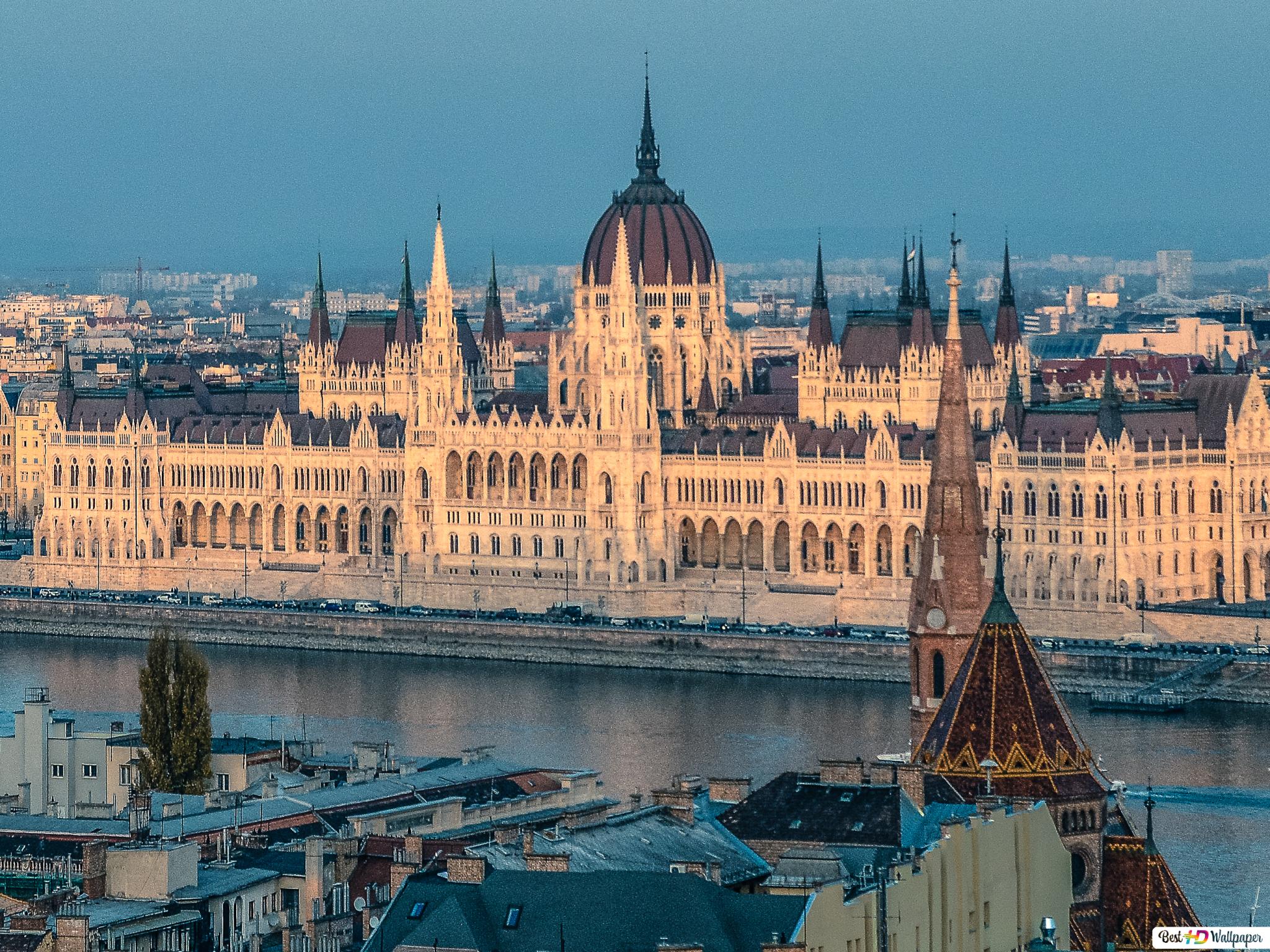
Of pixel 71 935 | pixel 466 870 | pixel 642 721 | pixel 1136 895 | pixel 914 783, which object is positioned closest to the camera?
pixel 71 935

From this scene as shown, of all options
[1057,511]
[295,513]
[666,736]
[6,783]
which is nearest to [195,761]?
[6,783]

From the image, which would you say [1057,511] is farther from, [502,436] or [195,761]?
[195,761]

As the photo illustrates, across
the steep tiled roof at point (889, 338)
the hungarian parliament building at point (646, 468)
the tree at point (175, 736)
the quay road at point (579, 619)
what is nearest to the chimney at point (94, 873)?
the tree at point (175, 736)

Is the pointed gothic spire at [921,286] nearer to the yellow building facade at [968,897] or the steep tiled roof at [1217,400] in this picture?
the steep tiled roof at [1217,400]

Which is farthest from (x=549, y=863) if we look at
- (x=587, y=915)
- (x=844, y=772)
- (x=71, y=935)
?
(x=844, y=772)

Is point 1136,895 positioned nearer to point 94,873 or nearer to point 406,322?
point 94,873

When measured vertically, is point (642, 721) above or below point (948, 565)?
below

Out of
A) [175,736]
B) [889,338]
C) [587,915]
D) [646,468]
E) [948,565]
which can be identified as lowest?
[587,915]

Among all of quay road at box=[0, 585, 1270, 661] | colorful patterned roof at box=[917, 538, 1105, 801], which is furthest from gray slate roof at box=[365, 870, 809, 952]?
quay road at box=[0, 585, 1270, 661]
